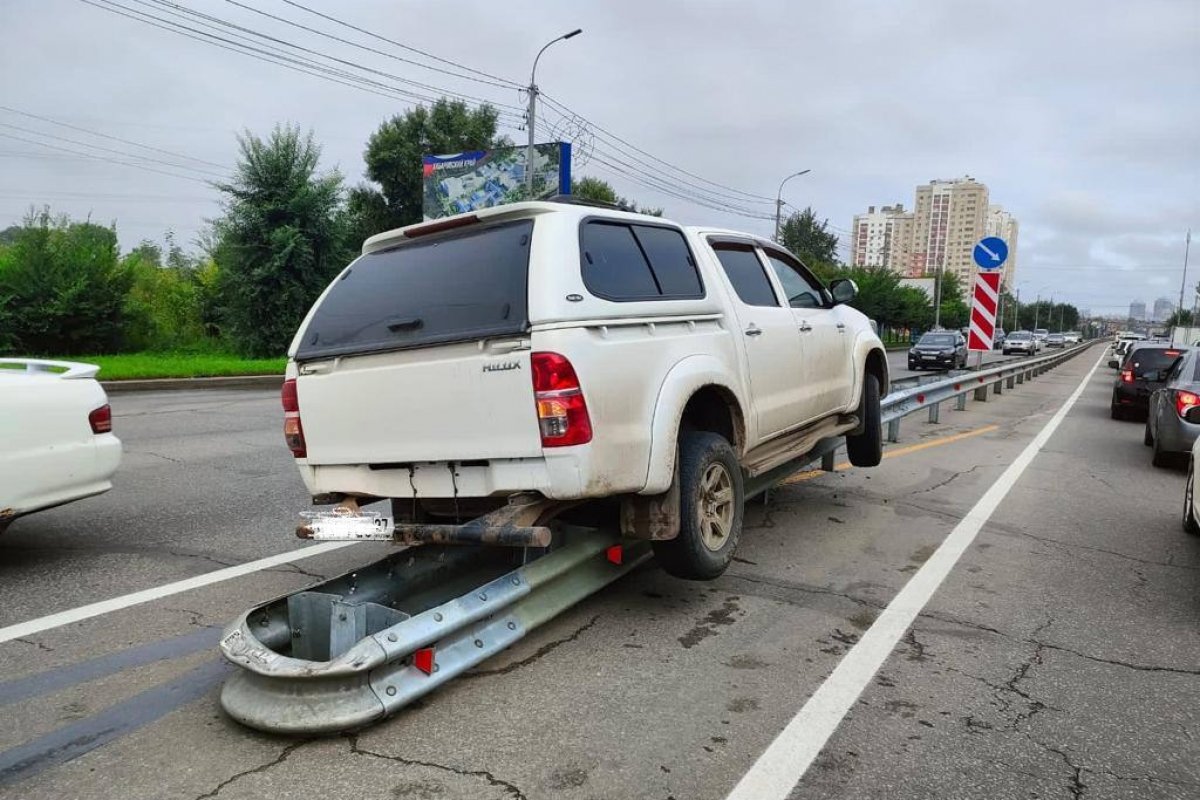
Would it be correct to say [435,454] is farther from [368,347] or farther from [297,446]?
[297,446]

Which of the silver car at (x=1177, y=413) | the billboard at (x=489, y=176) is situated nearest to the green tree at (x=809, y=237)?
the billboard at (x=489, y=176)

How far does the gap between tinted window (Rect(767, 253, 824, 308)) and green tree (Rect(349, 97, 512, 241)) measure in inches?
1566

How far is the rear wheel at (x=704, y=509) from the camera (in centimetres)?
424

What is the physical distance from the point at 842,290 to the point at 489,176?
29728mm

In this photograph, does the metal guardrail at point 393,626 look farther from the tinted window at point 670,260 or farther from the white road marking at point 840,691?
the tinted window at point 670,260

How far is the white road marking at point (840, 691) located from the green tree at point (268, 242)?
23281 millimetres

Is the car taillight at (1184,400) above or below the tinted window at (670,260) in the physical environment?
below

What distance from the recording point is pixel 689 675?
3701 millimetres

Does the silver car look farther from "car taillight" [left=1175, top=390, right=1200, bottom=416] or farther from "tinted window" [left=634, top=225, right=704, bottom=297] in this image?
"tinted window" [left=634, top=225, right=704, bottom=297]

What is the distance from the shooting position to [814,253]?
87.8 metres

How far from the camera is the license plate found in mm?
3844

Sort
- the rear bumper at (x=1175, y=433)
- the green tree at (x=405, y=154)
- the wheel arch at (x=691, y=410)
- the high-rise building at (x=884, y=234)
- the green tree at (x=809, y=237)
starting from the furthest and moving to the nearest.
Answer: the high-rise building at (x=884, y=234), the green tree at (x=809, y=237), the green tree at (x=405, y=154), the rear bumper at (x=1175, y=433), the wheel arch at (x=691, y=410)

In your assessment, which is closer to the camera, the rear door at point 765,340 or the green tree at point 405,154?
the rear door at point 765,340

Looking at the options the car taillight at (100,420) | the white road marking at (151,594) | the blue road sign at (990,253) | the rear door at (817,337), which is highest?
the blue road sign at (990,253)
